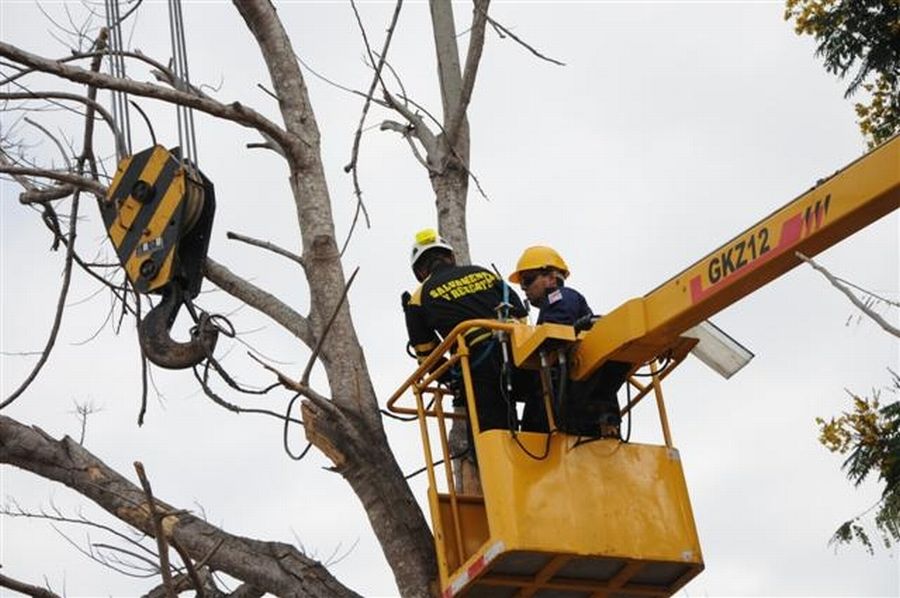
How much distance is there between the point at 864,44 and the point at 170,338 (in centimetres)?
692

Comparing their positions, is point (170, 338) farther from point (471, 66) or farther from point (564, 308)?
point (471, 66)

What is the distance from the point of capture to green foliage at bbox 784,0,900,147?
45.7 feet

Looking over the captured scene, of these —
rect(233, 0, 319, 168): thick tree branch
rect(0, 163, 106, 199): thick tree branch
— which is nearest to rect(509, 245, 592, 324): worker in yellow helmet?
rect(233, 0, 319, 168): thick tree branch

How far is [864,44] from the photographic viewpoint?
14.1m

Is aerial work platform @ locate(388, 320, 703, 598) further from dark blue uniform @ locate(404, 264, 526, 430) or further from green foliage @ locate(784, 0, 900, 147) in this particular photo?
green foliage @ locate(784, 0, 900, 147)

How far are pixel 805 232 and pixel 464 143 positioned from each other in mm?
4032

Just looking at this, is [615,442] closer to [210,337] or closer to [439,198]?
[210,337]

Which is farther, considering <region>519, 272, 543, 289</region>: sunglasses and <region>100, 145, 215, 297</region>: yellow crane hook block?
<region>519, 272, 543, 289</region>: sunglasses

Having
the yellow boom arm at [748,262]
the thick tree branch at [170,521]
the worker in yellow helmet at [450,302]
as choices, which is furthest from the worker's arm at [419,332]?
the thick tree branch at [170,521]

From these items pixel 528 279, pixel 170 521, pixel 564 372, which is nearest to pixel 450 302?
pixel 528 279

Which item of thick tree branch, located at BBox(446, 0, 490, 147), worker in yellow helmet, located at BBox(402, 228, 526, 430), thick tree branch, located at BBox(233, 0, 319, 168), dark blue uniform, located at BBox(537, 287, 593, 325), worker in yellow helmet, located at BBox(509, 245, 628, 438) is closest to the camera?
worker in yellow helmet, located at BBox(509, 245, 628, 438)

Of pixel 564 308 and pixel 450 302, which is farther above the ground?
pixel 450 302

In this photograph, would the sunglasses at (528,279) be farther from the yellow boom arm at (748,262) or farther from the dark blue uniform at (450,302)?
the yellow boom arm at (748,262)

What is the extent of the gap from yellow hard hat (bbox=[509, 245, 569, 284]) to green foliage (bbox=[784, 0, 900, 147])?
4960mm
